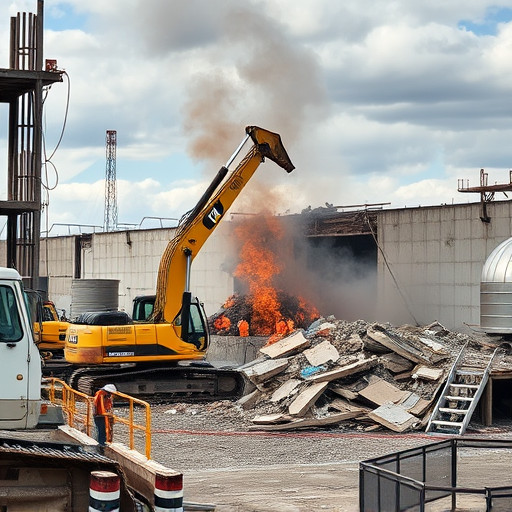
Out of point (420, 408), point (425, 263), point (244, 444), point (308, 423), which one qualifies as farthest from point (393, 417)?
point (425, 263)

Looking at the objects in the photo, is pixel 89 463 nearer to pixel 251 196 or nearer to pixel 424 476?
pixel 424 476

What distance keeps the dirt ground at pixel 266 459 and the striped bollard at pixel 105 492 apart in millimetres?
4103

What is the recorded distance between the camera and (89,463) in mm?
9922

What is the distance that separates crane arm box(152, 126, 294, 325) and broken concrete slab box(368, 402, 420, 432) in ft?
20.0

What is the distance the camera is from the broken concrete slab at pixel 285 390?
21.7m

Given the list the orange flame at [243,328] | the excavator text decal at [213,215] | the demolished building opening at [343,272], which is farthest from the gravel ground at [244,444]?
the demolished building opening at [343,272]

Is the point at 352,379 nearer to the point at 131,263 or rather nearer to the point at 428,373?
the point at 428,373

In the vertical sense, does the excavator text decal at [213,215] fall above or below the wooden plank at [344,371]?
above

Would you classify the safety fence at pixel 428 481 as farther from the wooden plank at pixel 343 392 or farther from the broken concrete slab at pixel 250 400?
the broken concrete slab at pixel 250 400

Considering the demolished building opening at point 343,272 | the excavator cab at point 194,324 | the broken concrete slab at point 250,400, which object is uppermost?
the demolished building opening at point 343,272

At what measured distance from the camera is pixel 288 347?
79.8 feet

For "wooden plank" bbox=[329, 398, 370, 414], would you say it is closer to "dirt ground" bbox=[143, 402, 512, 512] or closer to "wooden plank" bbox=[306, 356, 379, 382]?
"wooden plank" bbox=[306, 356, 379, 382]

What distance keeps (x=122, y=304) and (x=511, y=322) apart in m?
30.2

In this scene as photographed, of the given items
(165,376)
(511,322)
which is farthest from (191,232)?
(511,322)
